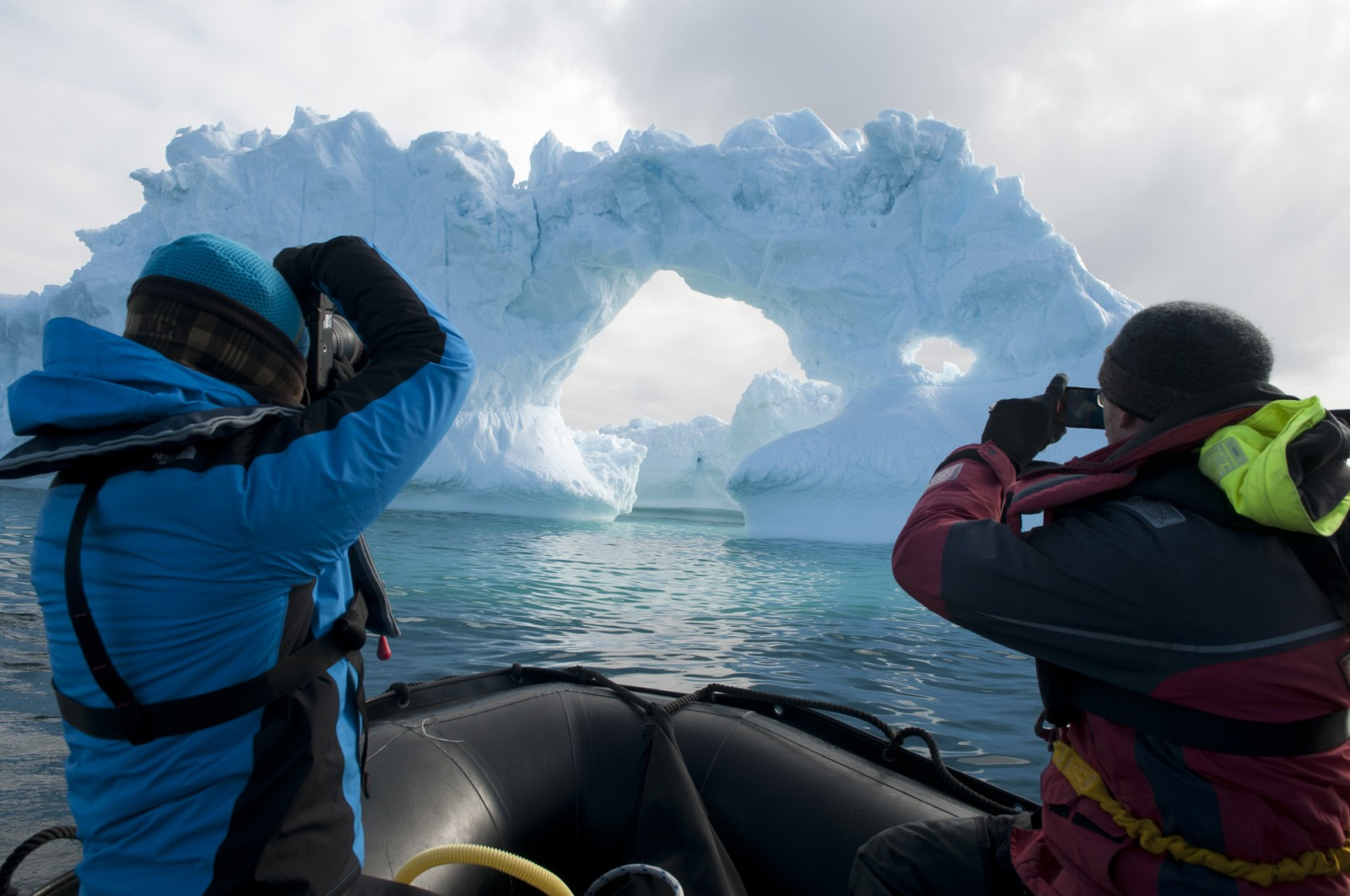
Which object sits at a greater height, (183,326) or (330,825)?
(183,326)

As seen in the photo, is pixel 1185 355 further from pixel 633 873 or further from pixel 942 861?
pixel 633 873

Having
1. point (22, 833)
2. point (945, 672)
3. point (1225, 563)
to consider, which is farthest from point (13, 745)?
point (945, 672)

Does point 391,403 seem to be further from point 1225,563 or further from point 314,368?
point 1225,563

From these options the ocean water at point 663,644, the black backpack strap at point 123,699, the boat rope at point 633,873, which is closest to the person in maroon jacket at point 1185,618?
the boat rope at point 633,873

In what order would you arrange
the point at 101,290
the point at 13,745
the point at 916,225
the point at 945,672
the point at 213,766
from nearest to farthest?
the point at 213,766 → the point at 13,745 → the point at 945,672 → the point at 916,225 → the point at 101,290

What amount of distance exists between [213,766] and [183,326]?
1.46 feet

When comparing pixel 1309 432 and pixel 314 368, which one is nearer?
pixel 1309 432

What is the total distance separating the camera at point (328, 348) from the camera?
0.88m

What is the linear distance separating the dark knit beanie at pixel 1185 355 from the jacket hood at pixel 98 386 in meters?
1.06

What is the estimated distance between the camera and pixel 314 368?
87 cm

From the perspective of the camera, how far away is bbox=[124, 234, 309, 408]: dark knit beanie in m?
0.75

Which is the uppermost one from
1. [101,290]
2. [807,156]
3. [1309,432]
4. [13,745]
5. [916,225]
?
[807,156]

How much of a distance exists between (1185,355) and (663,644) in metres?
3.63

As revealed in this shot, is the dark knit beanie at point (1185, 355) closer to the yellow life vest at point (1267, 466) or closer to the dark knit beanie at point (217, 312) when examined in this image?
the yellow life vest at point (1267, 466)
